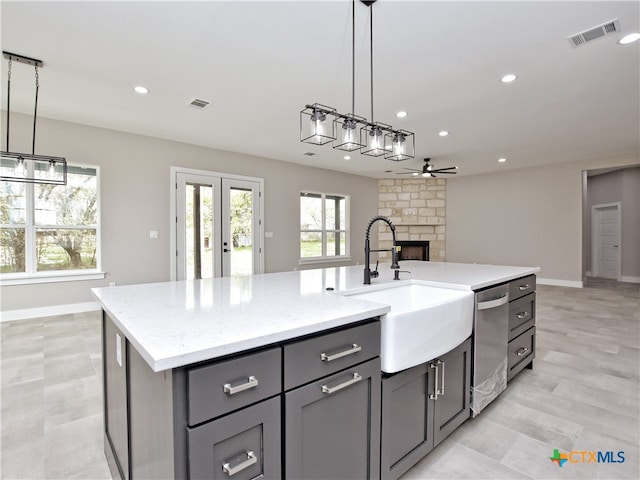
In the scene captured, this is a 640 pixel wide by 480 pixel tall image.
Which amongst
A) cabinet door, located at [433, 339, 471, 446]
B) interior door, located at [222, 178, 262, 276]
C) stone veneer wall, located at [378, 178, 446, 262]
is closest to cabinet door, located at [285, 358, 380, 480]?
cabinet door, located at [433, 339, 471, 446]

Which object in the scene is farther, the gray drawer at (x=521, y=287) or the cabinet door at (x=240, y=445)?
the gray drawer at (x=521, y=287)

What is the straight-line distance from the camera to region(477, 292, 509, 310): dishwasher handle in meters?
1.94

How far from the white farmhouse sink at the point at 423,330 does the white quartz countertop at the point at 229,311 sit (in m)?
0.08

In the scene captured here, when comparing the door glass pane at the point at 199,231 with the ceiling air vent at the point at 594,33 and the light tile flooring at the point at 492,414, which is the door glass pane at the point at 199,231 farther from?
the ceiling air vent at the point at 594,33

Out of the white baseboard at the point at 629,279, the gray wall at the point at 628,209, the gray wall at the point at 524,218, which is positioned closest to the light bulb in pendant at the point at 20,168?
the gray wall at the point at 524,218

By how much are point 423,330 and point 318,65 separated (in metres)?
2.56

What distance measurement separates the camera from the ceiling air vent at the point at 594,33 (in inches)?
94.1

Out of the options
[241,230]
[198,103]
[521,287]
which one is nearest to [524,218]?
[521,287]

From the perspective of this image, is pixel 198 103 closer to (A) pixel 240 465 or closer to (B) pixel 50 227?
(B) pixel 50 227

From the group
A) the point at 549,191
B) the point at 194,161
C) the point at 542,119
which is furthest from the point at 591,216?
the point at 194,161

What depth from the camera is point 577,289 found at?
21.9 feet

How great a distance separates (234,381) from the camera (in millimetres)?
914

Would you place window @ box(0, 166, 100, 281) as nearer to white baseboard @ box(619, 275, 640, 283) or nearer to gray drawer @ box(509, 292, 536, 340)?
gray drawer @ box(509, 292, 536, 340)

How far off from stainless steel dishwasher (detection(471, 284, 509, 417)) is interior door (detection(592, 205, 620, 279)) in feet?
27.8
